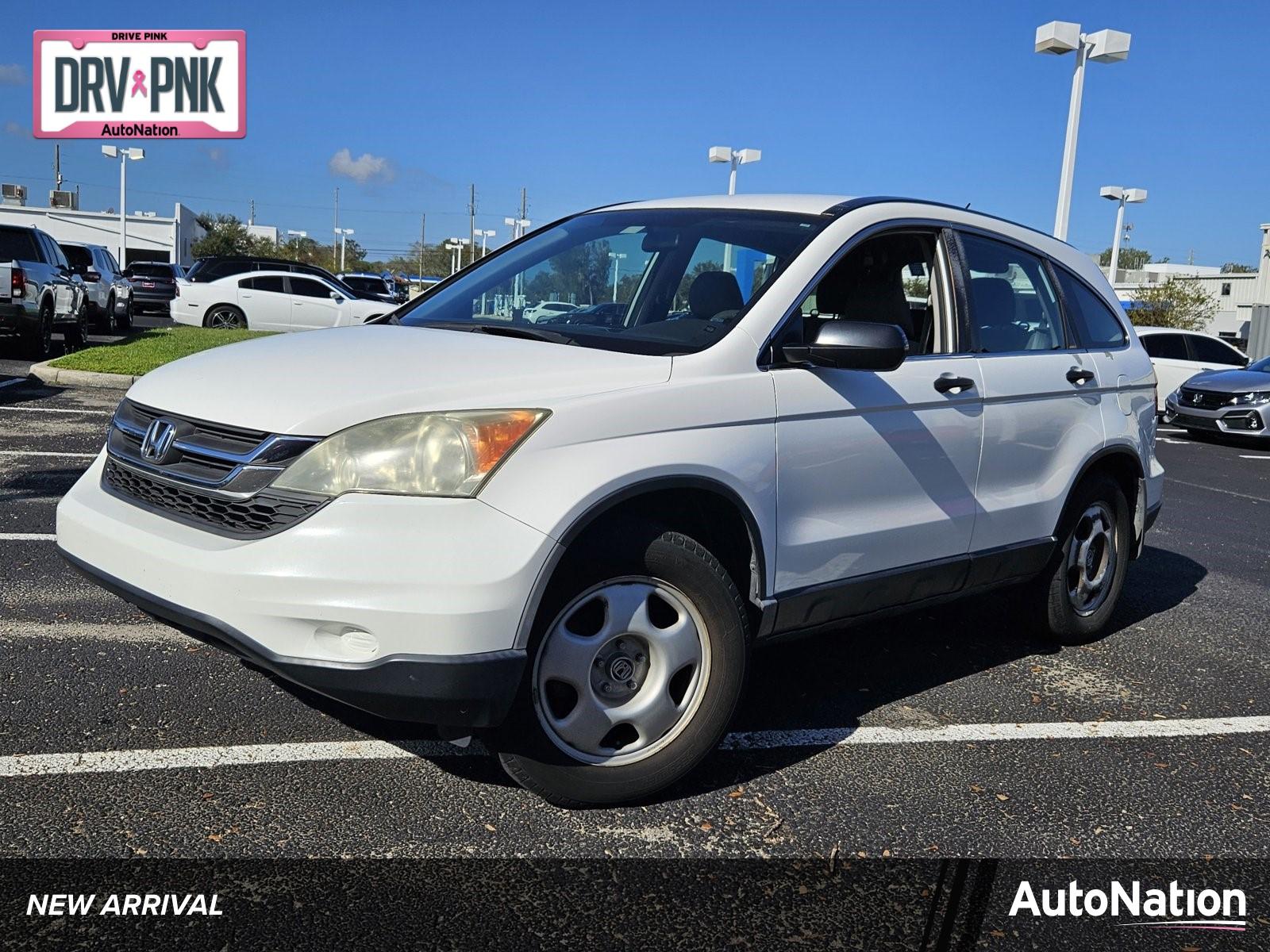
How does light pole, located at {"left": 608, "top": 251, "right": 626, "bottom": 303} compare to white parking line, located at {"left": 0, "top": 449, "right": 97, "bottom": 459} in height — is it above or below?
above


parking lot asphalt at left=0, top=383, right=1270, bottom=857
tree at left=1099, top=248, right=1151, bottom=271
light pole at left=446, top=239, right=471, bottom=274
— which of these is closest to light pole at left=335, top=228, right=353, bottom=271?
light pole at left=446, top=239, right=471, bottom=274

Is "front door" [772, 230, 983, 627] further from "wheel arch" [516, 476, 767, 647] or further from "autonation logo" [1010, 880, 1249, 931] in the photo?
"autonation logo" [1010, 880, 1249, 931]

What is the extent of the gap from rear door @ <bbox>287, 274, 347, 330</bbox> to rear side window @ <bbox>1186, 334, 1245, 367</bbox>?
1563cm

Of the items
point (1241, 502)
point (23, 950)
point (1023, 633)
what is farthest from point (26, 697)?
point (1241, 502)

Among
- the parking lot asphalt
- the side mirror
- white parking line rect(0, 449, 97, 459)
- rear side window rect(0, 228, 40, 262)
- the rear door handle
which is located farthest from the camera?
rear side window rect(0, 228, 40, 262)

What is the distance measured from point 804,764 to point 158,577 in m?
2.02

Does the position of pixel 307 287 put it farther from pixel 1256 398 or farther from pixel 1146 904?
pixel 1146 904

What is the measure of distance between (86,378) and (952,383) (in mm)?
11842

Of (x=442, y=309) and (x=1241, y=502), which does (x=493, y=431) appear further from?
(x=1241, y=502)

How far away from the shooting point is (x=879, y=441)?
3898 millimetres

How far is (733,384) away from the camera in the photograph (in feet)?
11.4

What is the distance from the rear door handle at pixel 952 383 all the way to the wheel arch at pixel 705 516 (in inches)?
42.7

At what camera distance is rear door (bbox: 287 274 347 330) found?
23.4 meters

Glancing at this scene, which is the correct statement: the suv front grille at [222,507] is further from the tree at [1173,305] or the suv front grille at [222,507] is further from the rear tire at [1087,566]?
the tree at [1173,305]
